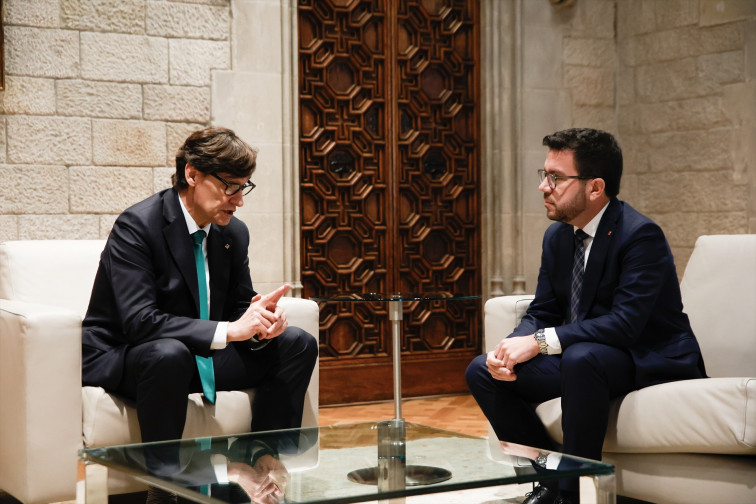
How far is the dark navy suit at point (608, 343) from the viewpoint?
2.85 metres

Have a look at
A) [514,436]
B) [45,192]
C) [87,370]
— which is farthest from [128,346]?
[45,192]

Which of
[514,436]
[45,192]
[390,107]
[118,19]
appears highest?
[118,19]

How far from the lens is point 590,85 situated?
620 centimetres

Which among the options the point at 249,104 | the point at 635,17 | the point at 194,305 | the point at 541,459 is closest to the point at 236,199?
the point at 194,305

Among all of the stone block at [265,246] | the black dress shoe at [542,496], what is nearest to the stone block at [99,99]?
the stone block at [265,246]

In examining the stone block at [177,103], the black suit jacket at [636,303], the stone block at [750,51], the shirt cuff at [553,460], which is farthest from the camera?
the stone block at [750,51]

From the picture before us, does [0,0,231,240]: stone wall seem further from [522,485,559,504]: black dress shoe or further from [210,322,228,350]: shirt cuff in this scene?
[522,485,559,504]: black dress shoe

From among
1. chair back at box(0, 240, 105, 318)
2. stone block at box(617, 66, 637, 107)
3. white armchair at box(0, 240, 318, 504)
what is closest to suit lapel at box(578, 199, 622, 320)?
white armchair at box(0, 240, 318, 504)

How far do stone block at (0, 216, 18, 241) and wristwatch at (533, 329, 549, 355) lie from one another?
280cm

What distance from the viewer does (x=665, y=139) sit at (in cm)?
602

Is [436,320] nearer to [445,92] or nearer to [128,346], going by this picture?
[445,92]

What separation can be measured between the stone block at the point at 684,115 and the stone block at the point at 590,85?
246 mm

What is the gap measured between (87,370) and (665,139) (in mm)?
4165

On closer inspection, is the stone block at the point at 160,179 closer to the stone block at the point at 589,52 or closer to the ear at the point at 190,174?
the ear at the point at 190,174
